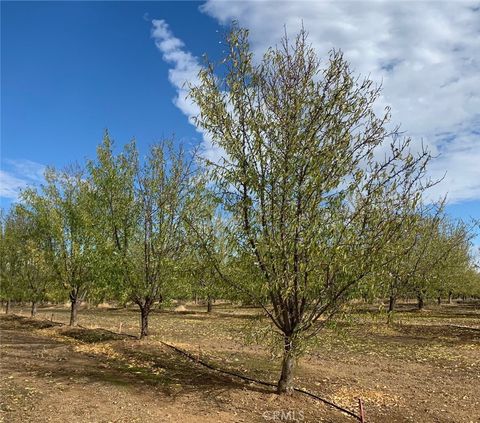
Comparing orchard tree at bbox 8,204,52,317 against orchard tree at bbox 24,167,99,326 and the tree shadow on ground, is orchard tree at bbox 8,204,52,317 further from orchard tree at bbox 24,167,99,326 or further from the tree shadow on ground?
the tree shadow on ground

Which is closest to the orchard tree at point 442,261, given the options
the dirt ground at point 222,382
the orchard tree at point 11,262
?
the dirt ground at point 222,382

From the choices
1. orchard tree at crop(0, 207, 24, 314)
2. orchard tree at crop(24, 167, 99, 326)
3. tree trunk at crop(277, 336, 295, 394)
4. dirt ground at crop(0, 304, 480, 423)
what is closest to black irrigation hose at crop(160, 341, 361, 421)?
dirt ground at crop(0, 304, 480, 423)

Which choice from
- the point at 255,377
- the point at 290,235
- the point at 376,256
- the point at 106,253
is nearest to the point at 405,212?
the point at 376,256

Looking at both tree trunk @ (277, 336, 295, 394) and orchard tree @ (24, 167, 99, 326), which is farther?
orchard tree @ (24, 167, 99, 326)

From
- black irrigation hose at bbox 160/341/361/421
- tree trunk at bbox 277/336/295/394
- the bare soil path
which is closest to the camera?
the bare soil path

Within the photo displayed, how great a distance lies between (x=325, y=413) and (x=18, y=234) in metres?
28.5

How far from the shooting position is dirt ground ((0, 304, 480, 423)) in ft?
29.7

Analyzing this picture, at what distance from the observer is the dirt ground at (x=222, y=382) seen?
905cm

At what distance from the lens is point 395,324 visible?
3105 cm

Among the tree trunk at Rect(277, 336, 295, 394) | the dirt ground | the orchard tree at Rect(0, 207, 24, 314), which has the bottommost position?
the dirt ground

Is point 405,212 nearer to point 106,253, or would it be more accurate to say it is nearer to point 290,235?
point 290,235

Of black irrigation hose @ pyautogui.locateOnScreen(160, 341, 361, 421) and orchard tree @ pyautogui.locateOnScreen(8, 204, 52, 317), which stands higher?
orchard tree @ pyautogui.locateOnScreen(8, 204, 52, 317)

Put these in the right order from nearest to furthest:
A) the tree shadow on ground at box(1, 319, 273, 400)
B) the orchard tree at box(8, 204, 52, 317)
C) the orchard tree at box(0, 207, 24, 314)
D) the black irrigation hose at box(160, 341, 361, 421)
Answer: the black irrigation hose at box(160, 341, 361, 421) < the tree shadow on ground at box(1, 319, 273, 400) < the orchard tree at box(8, 204, 52, 317) < the orchard tree at box(0, 207, 24, 314)

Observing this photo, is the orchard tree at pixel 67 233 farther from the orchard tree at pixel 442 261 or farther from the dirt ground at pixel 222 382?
the orchard tree at pixel 442 261
